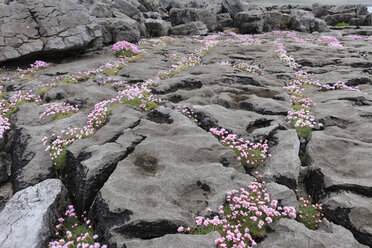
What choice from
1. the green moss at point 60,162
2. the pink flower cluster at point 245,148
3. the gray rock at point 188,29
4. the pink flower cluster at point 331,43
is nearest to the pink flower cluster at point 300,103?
the pink flower cluster at point 245,148

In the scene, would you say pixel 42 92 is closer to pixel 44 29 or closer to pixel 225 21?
pixel 44 29

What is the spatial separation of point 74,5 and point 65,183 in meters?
18.6

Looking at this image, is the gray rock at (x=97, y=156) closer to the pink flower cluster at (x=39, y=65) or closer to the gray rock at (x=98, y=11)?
the pink flower cluster at (x=39, y=65)

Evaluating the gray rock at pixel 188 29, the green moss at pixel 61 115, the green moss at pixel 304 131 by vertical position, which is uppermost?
the green moss at pixel 304 131

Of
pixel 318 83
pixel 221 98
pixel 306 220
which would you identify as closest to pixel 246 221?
pixel 306 220

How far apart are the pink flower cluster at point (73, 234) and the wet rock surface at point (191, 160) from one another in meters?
0.25

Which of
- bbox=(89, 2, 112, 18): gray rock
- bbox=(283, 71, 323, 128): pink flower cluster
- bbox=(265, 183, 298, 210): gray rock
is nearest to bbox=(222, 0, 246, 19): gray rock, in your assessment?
bbox=(89, 2, 112, 18): gray rock

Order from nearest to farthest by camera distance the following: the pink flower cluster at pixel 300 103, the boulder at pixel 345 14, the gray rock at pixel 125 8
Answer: the pink flower cluster at pixel 300 103 < the gray rock at pixel 125 8 < the boulder at pixel 345 14

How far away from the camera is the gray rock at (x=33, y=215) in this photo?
216 inches

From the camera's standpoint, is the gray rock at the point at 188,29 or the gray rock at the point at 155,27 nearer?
the gray rock at the point at 155,27

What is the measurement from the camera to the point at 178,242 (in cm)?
481

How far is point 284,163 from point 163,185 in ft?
12.2

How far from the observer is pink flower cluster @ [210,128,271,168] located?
7691mm

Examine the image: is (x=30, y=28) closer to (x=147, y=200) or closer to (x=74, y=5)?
(x=74, y=5)
